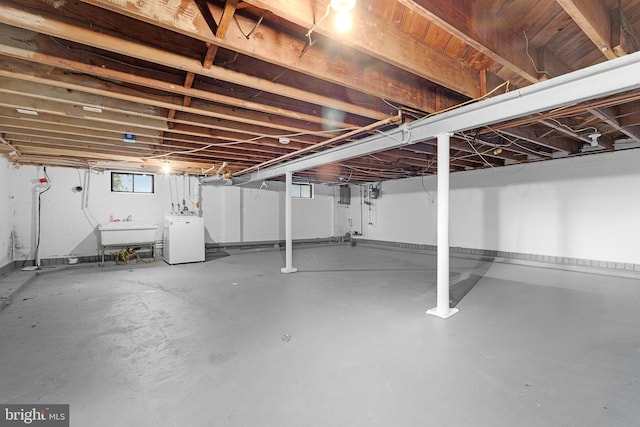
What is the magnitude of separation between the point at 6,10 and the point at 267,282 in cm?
365

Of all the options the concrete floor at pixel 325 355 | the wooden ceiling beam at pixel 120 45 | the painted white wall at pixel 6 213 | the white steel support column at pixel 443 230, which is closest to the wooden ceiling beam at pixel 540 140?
the white steel support column at pixel 443 230

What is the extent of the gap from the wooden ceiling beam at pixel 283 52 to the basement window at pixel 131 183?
5.87m

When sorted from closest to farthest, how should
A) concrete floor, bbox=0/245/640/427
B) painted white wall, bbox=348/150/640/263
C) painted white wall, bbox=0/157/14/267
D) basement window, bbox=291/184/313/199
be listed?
concrete floor, bbox=0/245/640/427
painted white wall, bbox=348/150/640/263
painted white wall, bbox=0/157/14/267
basement window, bbox=291/184/313/199

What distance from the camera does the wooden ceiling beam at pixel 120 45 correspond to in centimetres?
153

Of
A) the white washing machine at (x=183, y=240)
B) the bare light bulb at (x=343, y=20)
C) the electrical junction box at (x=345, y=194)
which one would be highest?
the bare light bulb at (x=343, y=20)

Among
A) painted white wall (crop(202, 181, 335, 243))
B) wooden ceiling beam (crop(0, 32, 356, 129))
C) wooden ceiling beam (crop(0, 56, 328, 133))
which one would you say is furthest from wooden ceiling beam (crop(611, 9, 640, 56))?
painted white wall (crop(202, 181, 335, 243))

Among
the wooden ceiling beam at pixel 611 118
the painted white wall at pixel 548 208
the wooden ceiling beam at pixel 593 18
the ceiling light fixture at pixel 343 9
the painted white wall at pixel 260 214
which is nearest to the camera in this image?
the ceiling light fixture at pixel 343 9

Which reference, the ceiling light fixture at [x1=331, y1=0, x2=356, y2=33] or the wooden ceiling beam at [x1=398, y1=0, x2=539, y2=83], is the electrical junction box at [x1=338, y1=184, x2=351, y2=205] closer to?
the wooden ceiling beam at [x1=398, y1=0, x2=539, y2=83]

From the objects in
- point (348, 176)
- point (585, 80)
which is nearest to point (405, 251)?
point (348, 176)

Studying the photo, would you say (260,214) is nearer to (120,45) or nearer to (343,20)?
(120,45)

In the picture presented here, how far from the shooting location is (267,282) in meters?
4.32

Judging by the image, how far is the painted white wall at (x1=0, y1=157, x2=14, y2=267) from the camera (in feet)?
15.8

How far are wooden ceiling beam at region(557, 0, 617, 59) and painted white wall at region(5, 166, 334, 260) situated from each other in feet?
24.3

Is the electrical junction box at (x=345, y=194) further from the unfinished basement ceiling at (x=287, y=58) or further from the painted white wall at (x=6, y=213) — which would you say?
the painted white wall at (x=6, y=213)
